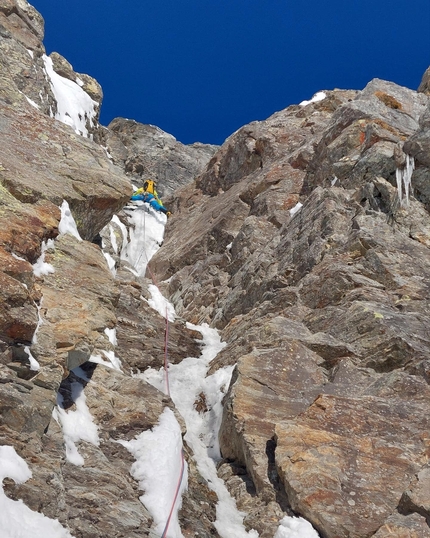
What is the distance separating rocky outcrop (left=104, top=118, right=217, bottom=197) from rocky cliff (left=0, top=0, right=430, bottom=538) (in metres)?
18.9

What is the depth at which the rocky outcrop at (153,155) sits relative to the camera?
43.7 metres

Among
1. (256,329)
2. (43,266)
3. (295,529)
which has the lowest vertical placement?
(295,529)

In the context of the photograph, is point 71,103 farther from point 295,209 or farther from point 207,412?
point 207,412

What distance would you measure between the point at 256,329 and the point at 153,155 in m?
33.8

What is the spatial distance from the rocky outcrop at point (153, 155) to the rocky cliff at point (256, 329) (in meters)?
18.9

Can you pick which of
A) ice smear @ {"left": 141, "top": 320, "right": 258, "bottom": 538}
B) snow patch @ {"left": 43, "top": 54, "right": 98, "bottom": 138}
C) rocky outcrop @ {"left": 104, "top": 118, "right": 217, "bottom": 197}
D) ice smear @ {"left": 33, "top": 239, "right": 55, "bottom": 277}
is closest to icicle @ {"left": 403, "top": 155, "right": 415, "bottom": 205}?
ice smear @ {"left": 141, "top": 320, "right": 258, "bottom": 538}

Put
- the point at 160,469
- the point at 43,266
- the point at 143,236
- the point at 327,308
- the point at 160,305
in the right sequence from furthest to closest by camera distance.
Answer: the point at 143,236
the point at 160,305
the point at 327,308
the point at 43,266
the point at 160,469

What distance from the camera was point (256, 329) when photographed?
14.7 meters

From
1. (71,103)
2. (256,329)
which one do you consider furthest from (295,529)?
(71,103)

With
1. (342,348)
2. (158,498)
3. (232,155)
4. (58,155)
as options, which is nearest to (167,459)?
(158,498)

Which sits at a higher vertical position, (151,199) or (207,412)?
(151,199)

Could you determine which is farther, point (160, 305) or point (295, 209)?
point (295, 209)

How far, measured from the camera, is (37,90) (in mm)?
23391

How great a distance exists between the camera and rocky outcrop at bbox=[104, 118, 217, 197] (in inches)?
1719
